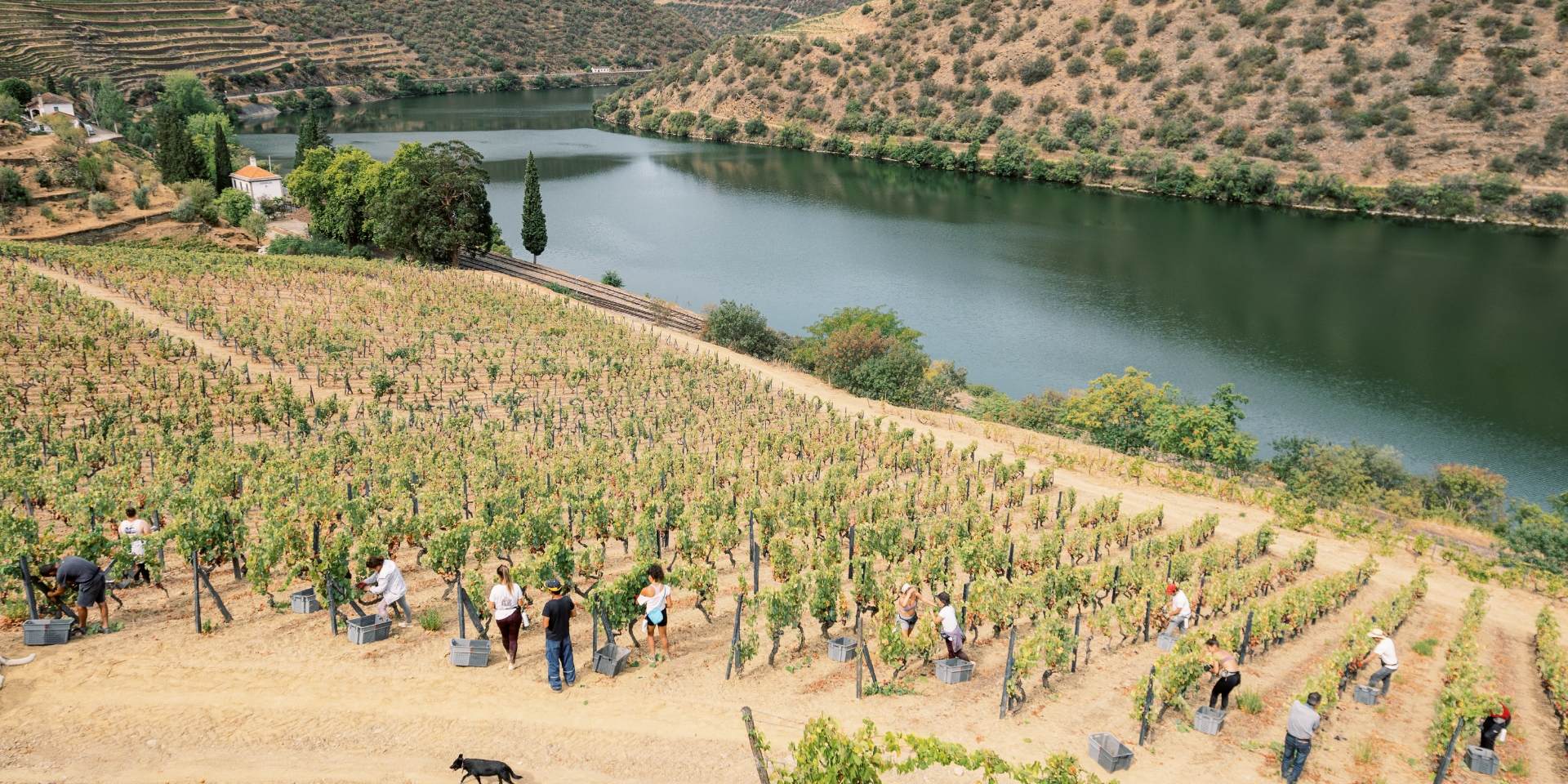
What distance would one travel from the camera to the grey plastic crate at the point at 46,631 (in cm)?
1347

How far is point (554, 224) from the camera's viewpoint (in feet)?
256

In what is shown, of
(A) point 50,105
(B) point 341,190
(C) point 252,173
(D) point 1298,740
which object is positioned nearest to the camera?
(D) point 1298,740

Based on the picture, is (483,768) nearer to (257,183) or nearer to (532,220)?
(532,220)

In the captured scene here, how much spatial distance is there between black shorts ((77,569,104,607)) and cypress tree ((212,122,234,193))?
67.1 m

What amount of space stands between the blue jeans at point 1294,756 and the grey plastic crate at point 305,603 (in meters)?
14.3

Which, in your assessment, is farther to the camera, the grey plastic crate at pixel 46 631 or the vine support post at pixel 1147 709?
the grey plastic crate at pixel 46 631

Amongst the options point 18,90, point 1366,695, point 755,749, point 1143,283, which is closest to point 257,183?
point 18,90

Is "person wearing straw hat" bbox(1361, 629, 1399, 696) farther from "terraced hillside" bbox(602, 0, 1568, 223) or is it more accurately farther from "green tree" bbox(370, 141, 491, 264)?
"terraced hillside" bbox(602, 0, 1568, 223)

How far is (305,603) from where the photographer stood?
15.1m

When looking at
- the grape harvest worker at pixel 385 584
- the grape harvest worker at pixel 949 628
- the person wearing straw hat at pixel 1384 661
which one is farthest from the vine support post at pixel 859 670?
the person wearing straw hat at pixel 1384 661

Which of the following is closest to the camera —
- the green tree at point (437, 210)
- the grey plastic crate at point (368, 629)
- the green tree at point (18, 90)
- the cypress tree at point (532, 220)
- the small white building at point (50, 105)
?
the grey plastic crate at point (368, 629)

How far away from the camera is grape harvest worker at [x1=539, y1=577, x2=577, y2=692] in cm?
1277

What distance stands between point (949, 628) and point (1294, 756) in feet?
15.7

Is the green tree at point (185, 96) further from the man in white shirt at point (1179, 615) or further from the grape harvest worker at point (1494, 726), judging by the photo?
the grape harvest worker at point (1494, 726)
